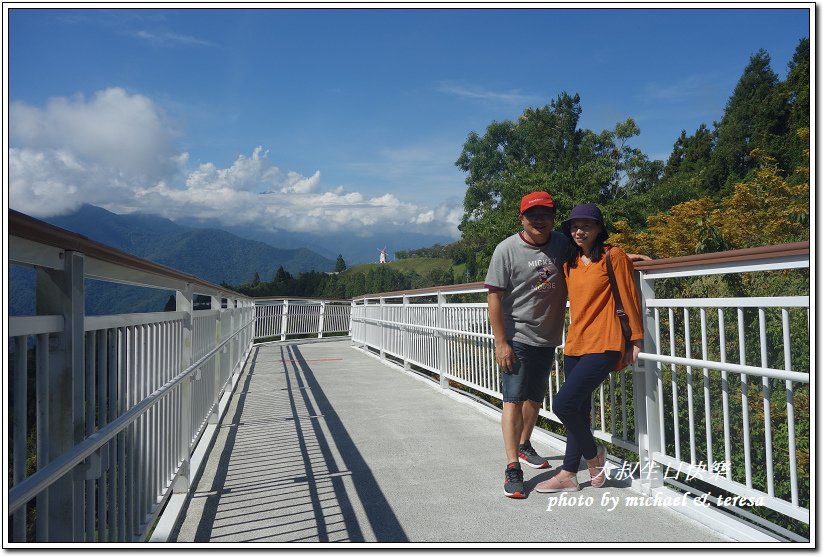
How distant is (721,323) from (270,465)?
3.15 m

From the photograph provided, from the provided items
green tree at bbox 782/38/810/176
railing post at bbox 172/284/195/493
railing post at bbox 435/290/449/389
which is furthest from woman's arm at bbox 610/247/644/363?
green tree at bbox 782/38/810/176

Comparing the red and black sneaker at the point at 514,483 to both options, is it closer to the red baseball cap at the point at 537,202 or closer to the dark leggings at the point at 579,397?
the dark leggings at the point at 579,397

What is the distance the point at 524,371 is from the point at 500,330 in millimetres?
323

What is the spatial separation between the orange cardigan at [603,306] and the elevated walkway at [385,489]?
917 mm

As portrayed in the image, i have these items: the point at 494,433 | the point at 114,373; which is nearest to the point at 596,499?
the point at 494,433

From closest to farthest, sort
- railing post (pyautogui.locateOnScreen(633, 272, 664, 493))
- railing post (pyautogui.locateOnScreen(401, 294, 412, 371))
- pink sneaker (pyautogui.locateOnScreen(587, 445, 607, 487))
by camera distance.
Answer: railing post (pyautogui.locateOnScreen(633, 272, 664, 493)) < pink sneaker (pyautogui.locateOnScreen(587, 445, 607, 487)) < railing post (pyautogui.locateOnScreen(401, 294, 412, 371))

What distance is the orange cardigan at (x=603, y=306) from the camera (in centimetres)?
346

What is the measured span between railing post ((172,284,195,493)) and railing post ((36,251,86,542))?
5.61 ft

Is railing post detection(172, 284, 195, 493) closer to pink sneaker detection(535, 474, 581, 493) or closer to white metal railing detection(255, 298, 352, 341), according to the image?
pink sneaker detection(535, 474, 581, 493)

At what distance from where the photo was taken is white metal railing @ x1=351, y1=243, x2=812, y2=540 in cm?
287

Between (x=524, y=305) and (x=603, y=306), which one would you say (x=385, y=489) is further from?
(x=603, y=306)

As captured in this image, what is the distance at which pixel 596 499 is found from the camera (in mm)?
3627

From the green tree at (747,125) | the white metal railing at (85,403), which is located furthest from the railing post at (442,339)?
the green tree at (747,125)

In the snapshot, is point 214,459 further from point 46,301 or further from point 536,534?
point 46,301
